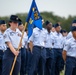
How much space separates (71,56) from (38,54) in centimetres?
235

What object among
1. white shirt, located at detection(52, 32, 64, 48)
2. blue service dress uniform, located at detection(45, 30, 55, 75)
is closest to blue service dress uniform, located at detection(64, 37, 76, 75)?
blue service dress uniform, located at detection(45, 30, 55, 75)

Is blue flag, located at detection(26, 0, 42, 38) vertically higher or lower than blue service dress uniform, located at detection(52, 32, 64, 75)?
higher

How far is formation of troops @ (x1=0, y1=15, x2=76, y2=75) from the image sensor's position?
11281mm

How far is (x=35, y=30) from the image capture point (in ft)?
46.9

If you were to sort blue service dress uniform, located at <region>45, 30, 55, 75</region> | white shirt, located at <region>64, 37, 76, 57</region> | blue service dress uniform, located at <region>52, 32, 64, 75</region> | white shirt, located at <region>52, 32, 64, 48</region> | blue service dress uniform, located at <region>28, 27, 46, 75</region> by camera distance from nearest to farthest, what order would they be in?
white shirt, located at <region>64, 37, 76, 57</region>, blue service dress uniform, located at <region>28, 27, 46, 75</region>, blue service dress uniform, located at <region>45, 30, 55, 75</region>, blue service dress uniform, located at <region>52, 32, 64, 75</region>, white shirt, located at <region>52, 32, 64, 48</region>

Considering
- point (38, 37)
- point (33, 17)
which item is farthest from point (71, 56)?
point (38, 37)

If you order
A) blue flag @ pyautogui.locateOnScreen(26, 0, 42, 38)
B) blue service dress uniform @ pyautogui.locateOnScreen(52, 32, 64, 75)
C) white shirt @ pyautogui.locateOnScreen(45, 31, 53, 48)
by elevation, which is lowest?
blue service dress uniform @ pyautogui.locateOnScreen(52, 32, 64, 75)

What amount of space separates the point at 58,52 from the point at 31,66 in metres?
3.09

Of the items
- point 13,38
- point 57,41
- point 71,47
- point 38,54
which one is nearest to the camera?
point 13,38

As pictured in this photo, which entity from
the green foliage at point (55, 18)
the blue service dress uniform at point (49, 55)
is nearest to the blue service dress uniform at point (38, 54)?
the blue service dress uniform at point (49, 55)

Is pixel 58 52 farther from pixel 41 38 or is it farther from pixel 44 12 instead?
pixel 44 12

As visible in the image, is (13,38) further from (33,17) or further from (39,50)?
(39,50)

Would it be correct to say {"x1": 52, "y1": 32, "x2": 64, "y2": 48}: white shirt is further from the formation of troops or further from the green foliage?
the green foliage

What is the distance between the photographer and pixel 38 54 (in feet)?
45.8
